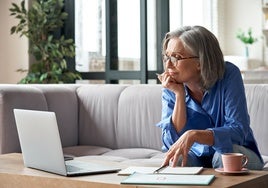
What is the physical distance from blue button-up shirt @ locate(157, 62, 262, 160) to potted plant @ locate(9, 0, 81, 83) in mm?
3285

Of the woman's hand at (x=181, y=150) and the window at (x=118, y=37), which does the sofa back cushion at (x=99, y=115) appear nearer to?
the window at (x=118, y=37)

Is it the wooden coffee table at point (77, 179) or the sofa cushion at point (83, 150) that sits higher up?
the wooden coffee table at point (77, 179)

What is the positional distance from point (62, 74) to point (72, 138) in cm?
178

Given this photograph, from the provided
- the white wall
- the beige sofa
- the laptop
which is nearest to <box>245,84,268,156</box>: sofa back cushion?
the beige sofa

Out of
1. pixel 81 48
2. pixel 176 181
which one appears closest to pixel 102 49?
pixel 81 48

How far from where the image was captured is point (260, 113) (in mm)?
3514

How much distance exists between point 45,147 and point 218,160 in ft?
2.24

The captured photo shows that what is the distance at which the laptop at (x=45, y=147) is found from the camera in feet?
6.88

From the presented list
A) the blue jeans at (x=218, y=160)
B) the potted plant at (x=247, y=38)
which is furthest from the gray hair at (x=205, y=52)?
the potted plant at (x=247, y=38)

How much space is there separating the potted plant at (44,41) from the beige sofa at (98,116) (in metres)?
1.36

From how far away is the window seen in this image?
5891 mm

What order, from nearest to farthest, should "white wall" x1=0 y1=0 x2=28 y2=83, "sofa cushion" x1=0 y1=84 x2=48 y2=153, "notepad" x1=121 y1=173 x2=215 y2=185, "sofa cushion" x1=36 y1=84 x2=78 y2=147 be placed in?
"notepad" x1=121 y1=173 x2=215 y2=185, "sofa cushion" x1=0 y1=84 x2=48 y2=153, "sofa cushion" x1=36 y1=84 x2=78 y2=147, "white wall" x1=0 y1=0 x2=28 y2=83

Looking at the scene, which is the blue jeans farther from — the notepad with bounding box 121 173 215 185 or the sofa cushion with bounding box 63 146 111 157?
the sofa cushion with bounding box 63 146 111 157

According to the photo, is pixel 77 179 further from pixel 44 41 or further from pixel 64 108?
pixel 44 41
